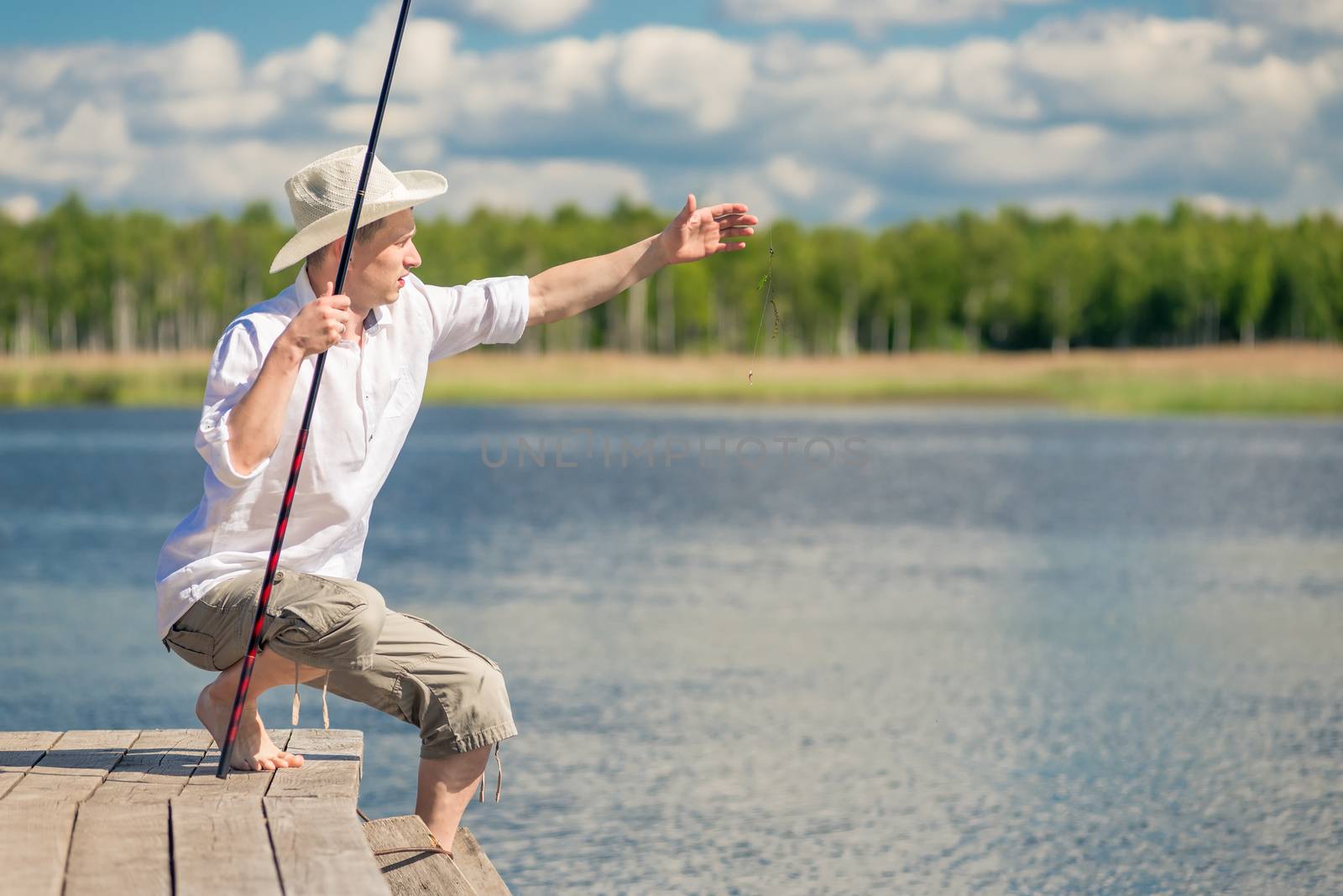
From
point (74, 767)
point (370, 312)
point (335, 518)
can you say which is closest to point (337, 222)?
point (370, 312)

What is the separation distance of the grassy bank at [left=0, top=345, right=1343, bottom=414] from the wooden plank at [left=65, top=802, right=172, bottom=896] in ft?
126

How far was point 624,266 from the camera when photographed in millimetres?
3918

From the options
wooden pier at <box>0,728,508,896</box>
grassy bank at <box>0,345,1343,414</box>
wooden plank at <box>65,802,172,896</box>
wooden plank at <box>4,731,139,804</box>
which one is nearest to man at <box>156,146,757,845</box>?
wooden pier at <box>0,728,508,896</box>

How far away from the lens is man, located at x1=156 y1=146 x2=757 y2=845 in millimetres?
3414

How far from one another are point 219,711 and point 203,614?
0.30 m

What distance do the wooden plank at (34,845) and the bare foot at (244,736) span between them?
1.35 ft

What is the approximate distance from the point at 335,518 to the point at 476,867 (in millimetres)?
985

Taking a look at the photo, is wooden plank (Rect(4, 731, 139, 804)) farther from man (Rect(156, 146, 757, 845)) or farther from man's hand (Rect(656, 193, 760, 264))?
man's hand (Rect(656, 193, 760, 264))

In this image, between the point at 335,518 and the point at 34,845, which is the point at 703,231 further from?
the point at 34,845

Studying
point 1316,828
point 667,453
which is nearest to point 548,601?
point 1316,828

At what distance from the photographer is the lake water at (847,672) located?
543 cm

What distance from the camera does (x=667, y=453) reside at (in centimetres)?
2834

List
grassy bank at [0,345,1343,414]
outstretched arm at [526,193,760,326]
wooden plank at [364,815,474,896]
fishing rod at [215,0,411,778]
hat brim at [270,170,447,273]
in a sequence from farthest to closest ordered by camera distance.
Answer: grassy bank at [0,345,1343,414]
outstretched arm at [526,193,760,326]
wooden plank at [364,815,474,896]
hat brim at [270,170,447,273]
fishing rod at [215,0,411,778]

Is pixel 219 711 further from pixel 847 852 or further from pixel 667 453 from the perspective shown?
pixel 667 453
